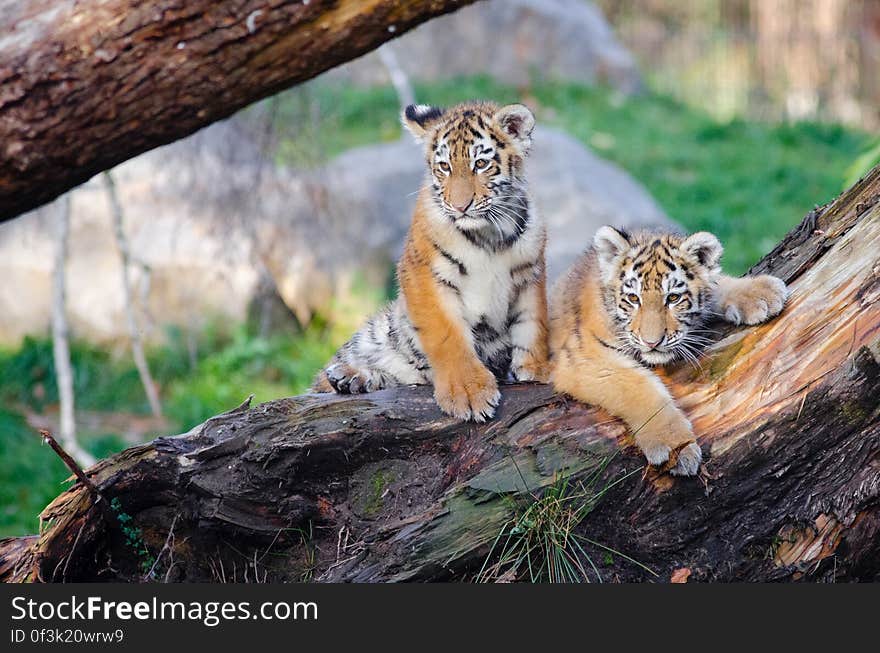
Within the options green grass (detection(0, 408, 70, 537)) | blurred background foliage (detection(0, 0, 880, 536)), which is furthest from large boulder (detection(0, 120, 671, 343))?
green grass (detection(0, 408, 70, 537))

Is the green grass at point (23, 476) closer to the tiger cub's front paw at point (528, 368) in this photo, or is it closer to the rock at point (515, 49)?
the tiger cub's front paw at point (528, 368)

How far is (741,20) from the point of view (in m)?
16.4

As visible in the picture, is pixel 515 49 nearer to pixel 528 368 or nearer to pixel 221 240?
pixel 221 240

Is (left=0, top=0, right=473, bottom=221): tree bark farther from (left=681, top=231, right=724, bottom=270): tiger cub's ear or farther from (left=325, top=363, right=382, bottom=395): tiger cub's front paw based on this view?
(left=325, top=363, right=382, bottom=395): tiger cub's front paw

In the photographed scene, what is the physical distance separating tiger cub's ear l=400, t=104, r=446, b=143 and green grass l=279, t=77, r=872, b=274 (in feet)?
17.3

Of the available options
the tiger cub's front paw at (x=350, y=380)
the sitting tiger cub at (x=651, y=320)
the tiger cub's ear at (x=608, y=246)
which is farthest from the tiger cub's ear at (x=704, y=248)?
the tiger cub's front paw at (x=350, y=380)

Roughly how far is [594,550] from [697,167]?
31.7 ft

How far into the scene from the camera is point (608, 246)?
186 inches

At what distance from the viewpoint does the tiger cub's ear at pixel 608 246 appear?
4.67 metres

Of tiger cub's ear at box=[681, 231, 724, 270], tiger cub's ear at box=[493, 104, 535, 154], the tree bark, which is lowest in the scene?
tiger cub's ear at box=[681, 231, 724, 270]

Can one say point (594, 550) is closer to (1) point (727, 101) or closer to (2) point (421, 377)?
(2) point (421, 377)

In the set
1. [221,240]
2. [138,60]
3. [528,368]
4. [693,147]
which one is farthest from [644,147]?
[138,60]

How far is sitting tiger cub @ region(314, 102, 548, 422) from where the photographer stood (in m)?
5.09

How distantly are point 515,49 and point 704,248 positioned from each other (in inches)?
462
